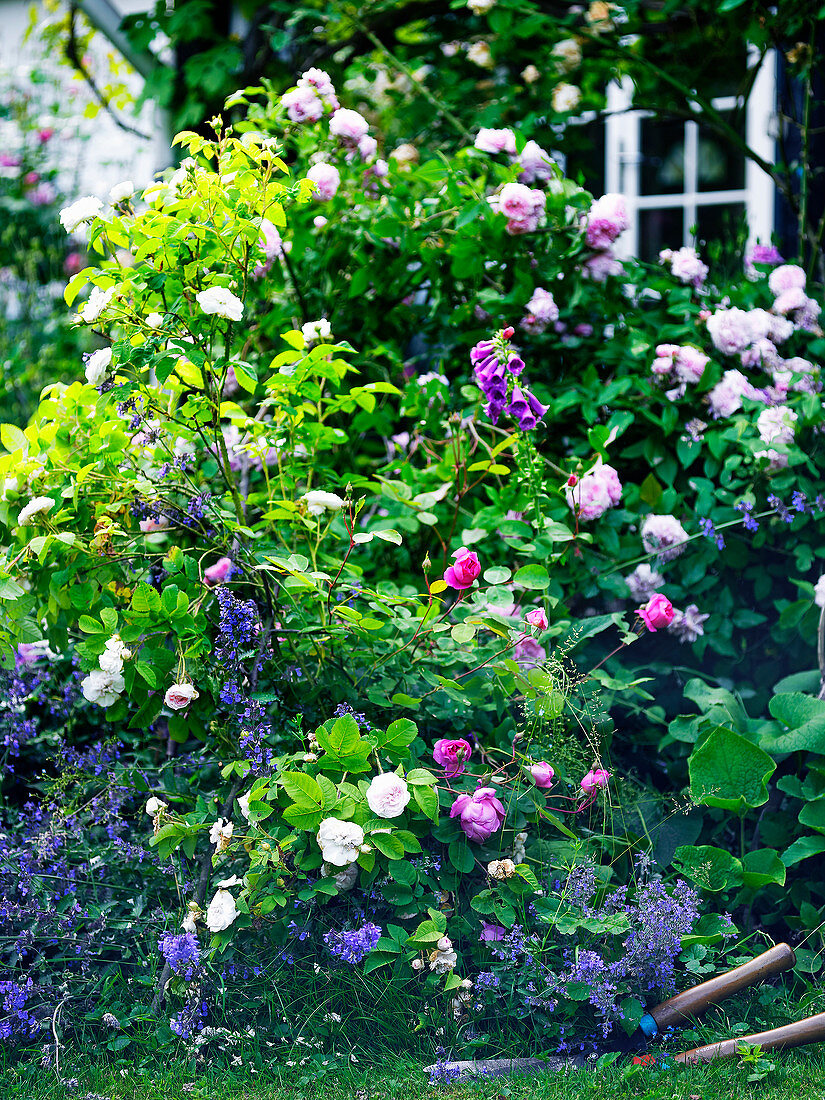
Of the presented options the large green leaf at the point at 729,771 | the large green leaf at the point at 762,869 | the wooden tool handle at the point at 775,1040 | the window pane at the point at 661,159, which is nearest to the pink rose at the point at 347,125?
the large green leaf at the point at 729,771

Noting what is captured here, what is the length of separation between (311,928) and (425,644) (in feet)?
1.97

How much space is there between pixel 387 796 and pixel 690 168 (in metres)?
3.39

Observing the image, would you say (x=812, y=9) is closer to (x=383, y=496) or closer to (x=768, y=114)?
(x=768, y=114)

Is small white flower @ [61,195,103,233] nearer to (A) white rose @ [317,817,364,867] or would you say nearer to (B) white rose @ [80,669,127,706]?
(B) white rose @ [80,669,127,706]

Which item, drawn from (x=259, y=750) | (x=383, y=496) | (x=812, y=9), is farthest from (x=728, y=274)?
(x=259, y=750)

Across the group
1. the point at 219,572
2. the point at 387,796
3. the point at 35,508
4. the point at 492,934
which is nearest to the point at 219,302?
the point at 35,508

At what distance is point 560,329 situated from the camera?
2.64 metres

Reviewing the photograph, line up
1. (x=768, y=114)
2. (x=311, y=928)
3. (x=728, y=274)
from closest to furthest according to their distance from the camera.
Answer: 1. (x=311, y=928)
2. (x=728, y=274)
3. (x=768, y=114)

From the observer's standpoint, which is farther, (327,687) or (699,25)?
(699,25)

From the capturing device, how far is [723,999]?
5.46 ft

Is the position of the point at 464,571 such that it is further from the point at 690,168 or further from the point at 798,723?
the point at 690,168

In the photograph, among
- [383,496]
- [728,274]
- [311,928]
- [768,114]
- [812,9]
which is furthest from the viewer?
[768,114]

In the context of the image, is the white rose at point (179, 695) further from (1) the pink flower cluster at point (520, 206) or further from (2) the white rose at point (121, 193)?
(1) the pink flower cluster at point (520, 206)

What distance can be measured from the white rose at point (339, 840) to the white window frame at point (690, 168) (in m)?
2.95
